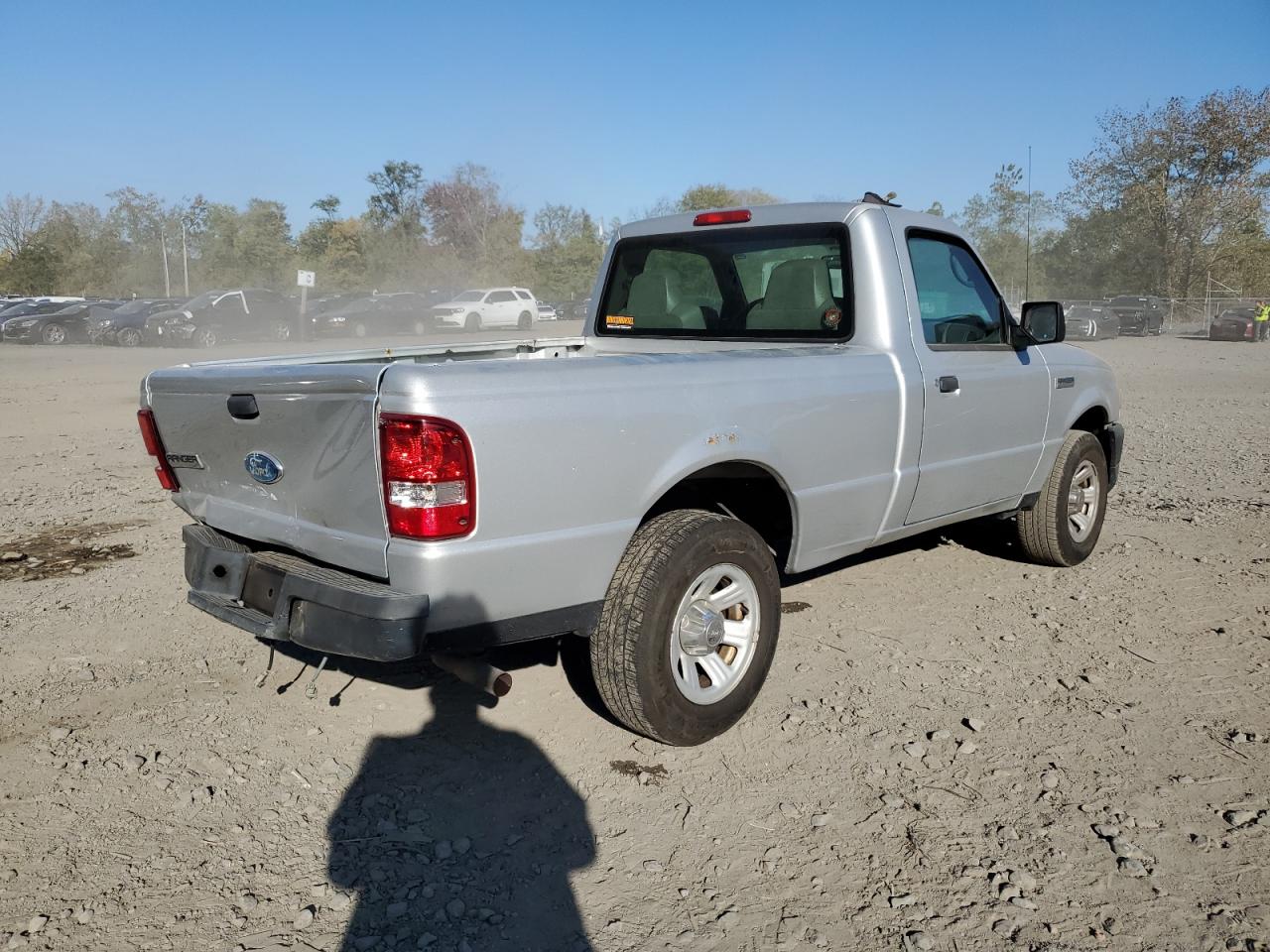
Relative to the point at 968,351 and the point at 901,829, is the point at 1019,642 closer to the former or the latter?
the point at 968,351

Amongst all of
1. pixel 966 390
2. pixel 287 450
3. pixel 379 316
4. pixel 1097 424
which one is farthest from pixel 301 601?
pixel 379 316

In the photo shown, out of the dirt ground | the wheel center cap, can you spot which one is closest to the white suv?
the dirt ground

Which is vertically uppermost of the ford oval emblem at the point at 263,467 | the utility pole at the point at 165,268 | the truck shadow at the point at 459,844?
the utility pole at the point at 165,268

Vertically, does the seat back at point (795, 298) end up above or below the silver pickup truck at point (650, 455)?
above

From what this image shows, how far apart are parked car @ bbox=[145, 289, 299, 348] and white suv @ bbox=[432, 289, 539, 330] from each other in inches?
229

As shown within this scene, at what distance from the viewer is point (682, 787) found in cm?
331

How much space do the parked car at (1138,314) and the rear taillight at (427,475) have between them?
127 feet

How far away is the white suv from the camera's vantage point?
1378 inches

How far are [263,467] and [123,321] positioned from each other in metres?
30.2

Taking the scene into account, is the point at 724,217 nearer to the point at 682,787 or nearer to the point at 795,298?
the point at 795,298

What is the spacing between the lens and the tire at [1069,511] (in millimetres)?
5445

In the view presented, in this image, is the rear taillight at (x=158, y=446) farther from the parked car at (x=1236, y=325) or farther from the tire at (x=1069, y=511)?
the parked car at (x=1236, y=325)

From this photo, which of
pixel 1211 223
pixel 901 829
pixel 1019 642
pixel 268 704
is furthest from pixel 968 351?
pixel 1211 223

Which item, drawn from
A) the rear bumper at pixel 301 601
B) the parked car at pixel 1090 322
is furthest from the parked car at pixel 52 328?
the parked car at pixel 1090 322
